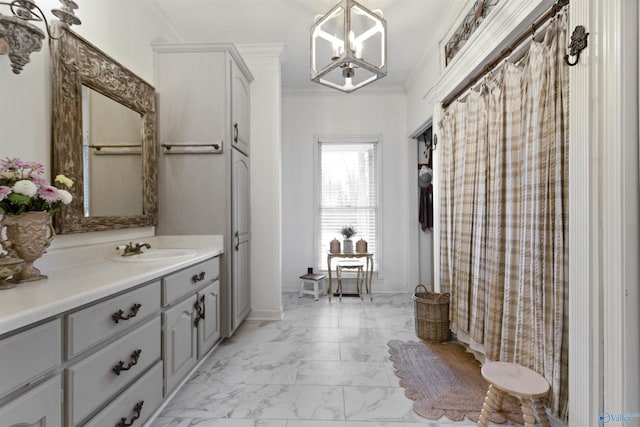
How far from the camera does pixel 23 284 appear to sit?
1314 mm

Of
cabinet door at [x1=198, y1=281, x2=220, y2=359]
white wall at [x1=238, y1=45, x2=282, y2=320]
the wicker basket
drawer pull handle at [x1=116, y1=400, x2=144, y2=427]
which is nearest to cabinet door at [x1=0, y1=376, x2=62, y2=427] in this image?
drawer pull handle at [x1=116, y1=400, x2=144, y2=427]

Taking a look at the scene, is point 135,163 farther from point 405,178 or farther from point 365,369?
point 405,178

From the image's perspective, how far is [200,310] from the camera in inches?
86.1

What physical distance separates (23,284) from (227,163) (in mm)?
1592

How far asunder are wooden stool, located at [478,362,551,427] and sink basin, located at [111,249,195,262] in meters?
1.89

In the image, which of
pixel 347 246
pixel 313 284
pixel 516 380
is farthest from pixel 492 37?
pixel 313 284

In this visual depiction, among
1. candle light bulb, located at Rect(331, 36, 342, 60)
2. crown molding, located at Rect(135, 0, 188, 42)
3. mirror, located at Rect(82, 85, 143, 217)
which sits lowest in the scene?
mirror, located at Rect(82, 85, 143, 217)

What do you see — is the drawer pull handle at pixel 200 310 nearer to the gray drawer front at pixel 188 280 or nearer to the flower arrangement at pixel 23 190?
the gray drawer front at pixel 188 280

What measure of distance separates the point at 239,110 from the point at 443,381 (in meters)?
2.77

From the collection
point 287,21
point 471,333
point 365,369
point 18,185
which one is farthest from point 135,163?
point 471,333

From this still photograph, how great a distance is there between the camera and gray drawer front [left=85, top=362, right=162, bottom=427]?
1.30 metres

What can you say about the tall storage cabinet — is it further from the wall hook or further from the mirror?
the wall hook

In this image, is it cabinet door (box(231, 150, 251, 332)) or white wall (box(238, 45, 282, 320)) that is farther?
white wall (box(238, 45, 282, 320))

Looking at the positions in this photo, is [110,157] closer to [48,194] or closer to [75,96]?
[75,96]
